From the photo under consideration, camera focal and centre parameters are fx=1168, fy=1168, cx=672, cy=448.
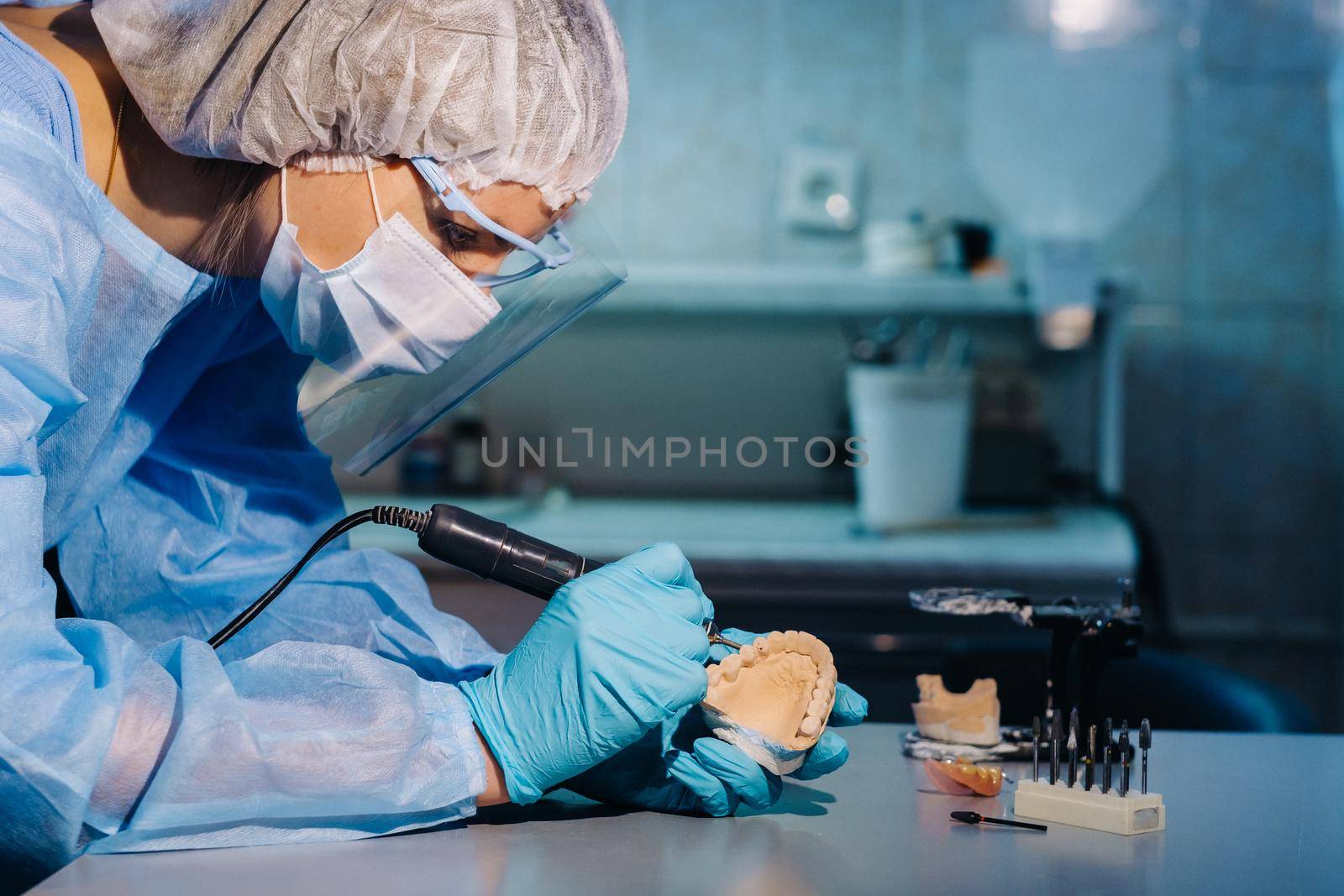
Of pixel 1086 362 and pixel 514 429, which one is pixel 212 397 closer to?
pixel 514 429

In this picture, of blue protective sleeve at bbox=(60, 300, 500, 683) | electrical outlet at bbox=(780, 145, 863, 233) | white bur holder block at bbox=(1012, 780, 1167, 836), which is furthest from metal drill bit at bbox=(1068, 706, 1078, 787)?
electrical outlet at bbox=(780, 145, 863, 233)

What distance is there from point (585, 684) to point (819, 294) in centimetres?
163

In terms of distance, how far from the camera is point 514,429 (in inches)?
70.2

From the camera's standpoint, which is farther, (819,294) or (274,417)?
(819,294)

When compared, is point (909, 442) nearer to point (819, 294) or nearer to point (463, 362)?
point (819, 294)

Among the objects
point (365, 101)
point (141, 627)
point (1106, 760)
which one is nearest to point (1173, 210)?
point (1106, 760)

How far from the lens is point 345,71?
872 millimetres

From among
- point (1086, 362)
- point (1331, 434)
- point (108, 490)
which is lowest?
point (1331, 434)

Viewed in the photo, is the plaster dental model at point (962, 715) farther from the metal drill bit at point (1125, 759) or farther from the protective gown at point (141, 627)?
the protective gown at point (141, 627)

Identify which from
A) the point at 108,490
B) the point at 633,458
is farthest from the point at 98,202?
the point at 633,458

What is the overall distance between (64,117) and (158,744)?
1.54 ft

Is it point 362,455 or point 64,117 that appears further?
point 362,455

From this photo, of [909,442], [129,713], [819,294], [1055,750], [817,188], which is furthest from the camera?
[817,188]

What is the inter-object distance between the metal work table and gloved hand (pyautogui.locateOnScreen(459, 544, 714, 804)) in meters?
0.06
